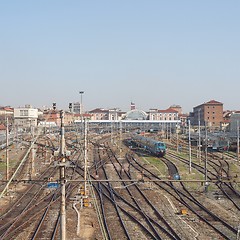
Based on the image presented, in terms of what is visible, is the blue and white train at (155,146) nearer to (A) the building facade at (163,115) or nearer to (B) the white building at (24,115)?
(B) the white building at (24,115)

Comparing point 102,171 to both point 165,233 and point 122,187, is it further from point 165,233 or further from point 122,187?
point 165,233

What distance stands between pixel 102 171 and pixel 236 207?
49.3 feet

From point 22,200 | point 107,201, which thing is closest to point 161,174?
point 107,201

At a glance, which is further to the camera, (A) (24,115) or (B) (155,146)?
(A) (24,115)

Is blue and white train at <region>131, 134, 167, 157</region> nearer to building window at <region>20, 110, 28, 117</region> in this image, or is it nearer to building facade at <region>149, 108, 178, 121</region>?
building window at <region>20, 110, 28, 117</region>

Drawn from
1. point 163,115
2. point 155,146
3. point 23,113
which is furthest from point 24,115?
point 163,115

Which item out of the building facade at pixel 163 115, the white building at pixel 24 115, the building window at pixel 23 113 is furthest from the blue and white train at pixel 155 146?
the building facade at pixel 163 115

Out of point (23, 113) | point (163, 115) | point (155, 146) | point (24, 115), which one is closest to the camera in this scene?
point (155, 146)

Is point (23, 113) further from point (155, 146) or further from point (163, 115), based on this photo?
point (163, 115)

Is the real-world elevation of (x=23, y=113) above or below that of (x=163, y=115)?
below

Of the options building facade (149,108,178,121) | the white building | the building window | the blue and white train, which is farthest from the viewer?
building facade (149,108,178,121)


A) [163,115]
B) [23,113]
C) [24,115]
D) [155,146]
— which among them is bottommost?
[155,146]

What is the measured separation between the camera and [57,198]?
20906 millimetres

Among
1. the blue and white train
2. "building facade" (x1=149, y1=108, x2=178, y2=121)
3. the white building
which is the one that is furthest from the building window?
"building facade" (x1=149, y1=108, x2=178, y2=121)
